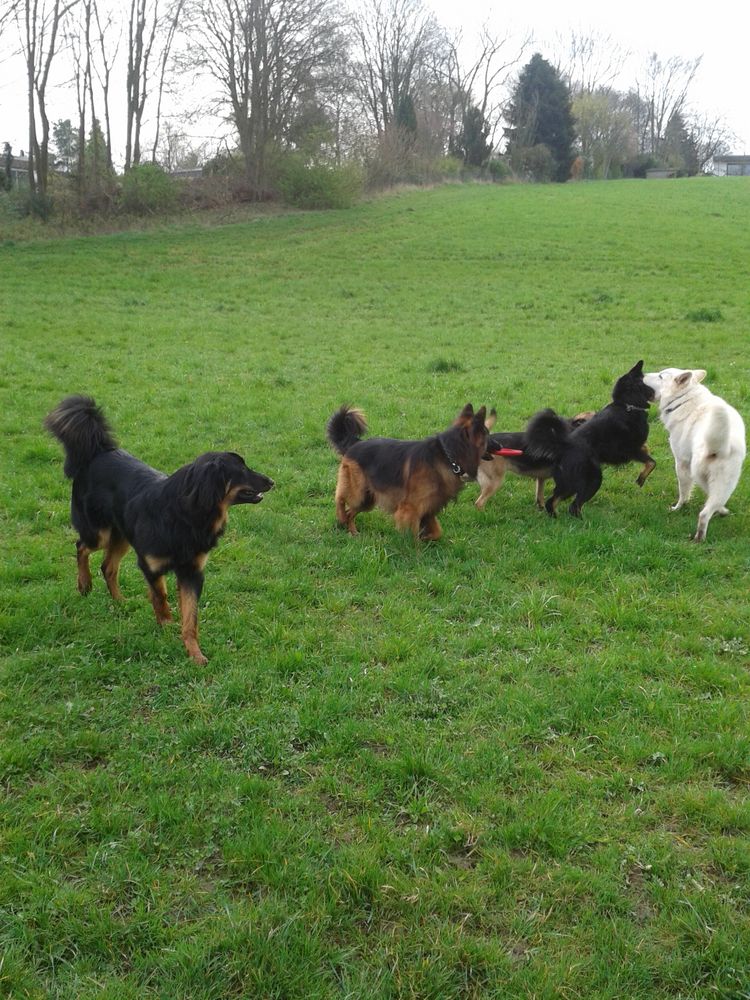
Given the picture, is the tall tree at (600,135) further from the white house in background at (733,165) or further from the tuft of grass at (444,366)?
the tuft of grass at (444,366)

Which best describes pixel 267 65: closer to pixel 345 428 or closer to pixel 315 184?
pixel 315 184

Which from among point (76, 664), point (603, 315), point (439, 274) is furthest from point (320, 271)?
point (76, 664)

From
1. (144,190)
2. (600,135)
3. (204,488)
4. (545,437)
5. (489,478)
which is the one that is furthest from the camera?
(600,135)

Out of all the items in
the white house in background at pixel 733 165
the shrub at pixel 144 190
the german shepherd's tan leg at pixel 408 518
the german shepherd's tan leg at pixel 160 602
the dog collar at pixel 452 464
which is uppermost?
the white house in background at pixel 733 165

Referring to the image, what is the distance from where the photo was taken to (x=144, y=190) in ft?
103

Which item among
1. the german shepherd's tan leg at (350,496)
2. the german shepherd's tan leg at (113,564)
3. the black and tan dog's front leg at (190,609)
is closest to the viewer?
the black and tan dog's front leg at (190,609)

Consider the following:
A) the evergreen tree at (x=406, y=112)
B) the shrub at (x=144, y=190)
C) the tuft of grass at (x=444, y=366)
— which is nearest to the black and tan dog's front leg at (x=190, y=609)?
the tuft of grass at (x=444, y=366)


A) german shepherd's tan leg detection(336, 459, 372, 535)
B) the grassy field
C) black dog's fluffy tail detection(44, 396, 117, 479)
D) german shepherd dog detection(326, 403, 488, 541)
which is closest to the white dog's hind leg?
the grassy field

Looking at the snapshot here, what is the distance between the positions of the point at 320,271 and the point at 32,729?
75.0 feet

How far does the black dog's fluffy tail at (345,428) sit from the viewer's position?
7.49m

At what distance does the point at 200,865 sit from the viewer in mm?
3234

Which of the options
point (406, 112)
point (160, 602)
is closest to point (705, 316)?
point (160, 602)

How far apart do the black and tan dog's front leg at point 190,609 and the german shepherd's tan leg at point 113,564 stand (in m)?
0.85

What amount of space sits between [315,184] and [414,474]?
1259 inches
